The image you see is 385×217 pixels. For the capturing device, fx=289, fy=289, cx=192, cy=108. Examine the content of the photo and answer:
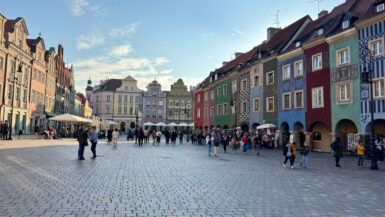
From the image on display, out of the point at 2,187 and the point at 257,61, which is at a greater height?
the point at 257,61

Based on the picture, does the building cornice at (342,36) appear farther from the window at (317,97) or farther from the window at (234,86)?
the window at (234,86)

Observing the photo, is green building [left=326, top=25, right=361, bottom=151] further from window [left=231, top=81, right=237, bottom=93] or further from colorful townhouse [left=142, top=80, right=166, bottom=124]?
colorful townhouse [left=142, top=80, right=166, bottom=124]

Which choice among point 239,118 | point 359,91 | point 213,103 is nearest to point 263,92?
point 239,118

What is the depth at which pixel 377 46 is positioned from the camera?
66.6 feet

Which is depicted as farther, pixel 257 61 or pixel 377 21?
pixel 257 61

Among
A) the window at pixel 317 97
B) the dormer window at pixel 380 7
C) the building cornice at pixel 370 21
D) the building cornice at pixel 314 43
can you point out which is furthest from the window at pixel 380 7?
the window at pixel 317 97

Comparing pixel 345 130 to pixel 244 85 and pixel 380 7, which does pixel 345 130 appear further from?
pixel 244 85

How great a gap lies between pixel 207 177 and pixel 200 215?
4.68 meters

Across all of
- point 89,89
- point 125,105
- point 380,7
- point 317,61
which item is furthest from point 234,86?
point 89,89

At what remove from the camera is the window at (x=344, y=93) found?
22206 mm

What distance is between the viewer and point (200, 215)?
563cm

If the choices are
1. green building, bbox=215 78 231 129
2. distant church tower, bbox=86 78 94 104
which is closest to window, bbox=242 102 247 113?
green building, bbox=215 78 231 129

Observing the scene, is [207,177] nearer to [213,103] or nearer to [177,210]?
[177,210]

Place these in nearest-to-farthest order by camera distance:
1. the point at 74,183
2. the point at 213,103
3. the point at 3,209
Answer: the point at 3,209
the point at 74,183
the point at 213,103
